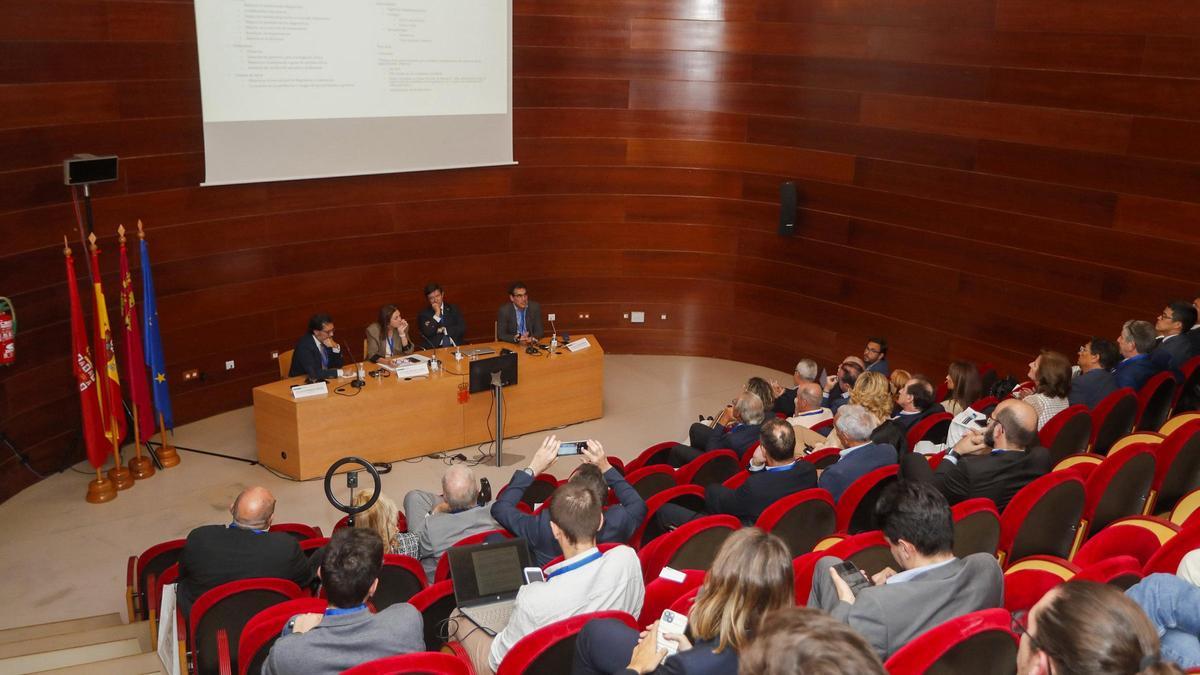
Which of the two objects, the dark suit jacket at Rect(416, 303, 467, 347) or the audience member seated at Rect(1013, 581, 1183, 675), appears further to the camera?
the dark suit jacket at Rect(416, 303, 467, 347)

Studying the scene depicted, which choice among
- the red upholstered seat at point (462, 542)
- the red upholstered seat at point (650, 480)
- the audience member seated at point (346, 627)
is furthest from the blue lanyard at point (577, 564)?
the red upholstered seat at point (650, 480)

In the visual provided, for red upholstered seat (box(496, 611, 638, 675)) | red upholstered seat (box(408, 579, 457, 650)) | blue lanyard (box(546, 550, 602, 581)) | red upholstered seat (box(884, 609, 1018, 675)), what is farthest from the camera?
red upholstered seat (box(408, 579, 457, 650))

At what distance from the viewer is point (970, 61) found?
8.55m

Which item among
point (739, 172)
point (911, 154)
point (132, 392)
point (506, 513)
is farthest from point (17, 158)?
point (911, 154)

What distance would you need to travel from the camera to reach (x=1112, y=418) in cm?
599

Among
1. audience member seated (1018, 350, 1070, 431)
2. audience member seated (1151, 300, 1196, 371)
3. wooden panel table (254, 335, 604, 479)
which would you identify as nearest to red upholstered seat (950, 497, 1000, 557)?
audience member seated (1018, 350, 1070, 431)

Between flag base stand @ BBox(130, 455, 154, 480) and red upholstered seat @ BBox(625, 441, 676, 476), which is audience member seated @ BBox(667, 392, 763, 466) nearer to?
red upholstered seat @ BBox(625, 441, 676, 476)

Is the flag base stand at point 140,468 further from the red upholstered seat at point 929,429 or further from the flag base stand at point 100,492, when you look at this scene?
the red upholstered seat at point 929,429

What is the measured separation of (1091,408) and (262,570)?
16.9 feet

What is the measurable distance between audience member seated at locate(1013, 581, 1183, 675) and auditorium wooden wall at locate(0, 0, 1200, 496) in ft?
21.1

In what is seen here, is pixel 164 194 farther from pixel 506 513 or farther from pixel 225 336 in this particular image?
pixel 506 513

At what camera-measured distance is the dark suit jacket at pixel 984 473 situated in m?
4.64

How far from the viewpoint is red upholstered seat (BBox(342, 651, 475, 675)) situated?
2.77 meters

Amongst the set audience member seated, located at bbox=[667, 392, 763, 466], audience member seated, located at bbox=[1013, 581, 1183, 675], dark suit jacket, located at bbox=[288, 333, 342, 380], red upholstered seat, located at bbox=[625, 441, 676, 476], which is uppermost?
audience member seated, located at bbox=[1013, 581, 1183, 675]
